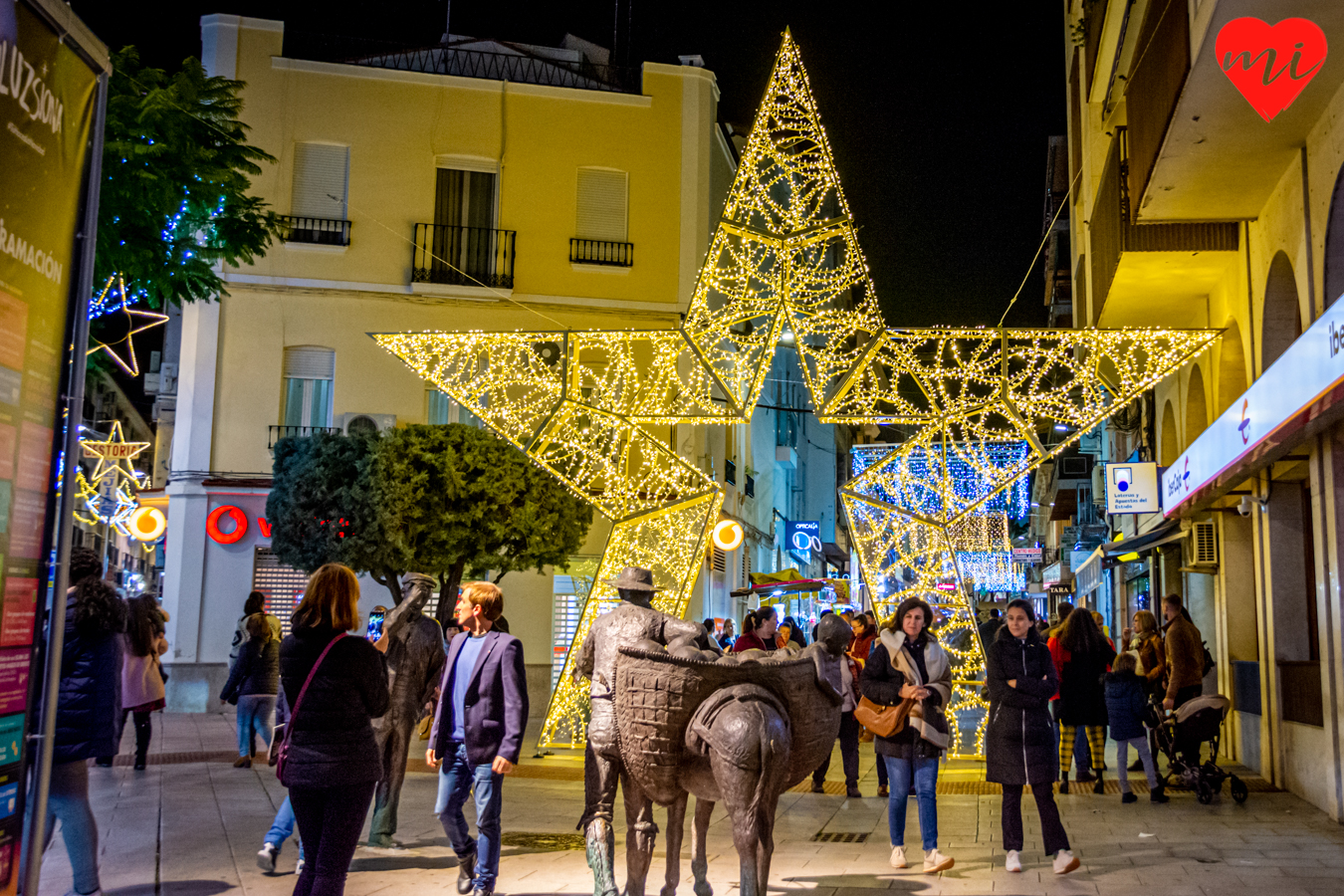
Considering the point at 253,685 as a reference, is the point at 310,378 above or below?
above

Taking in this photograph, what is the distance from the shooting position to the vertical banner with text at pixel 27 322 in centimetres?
362

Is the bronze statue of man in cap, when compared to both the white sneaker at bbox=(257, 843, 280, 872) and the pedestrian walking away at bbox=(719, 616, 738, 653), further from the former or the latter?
the pedestrian walking away at bbox=(719, 616, 738, 653)

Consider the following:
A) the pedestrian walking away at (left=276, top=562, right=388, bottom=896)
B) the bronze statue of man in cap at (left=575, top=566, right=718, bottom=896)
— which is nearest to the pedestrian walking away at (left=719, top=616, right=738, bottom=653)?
the bronze statue of man in cap at (left=575, top=566, right=718, bottom=896)

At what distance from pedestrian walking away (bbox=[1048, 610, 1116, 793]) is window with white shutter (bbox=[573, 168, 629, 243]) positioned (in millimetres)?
14695

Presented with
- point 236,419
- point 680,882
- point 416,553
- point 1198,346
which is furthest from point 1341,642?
point 236,419

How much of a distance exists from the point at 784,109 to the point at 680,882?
7.57 meters

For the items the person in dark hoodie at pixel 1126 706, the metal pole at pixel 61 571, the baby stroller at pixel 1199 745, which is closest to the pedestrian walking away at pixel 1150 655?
the person in dark hoodie at pixel 1126 706

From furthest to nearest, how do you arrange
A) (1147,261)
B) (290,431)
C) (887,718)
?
(290,431)
(1147,261)
(887,718)

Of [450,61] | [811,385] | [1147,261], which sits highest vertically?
[450,61]

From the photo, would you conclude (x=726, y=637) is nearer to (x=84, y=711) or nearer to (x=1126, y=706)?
(x=1126, y=706)

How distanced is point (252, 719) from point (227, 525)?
422 inches

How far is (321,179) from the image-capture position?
77.6ft

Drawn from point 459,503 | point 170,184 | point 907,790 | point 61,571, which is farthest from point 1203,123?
point 459,503

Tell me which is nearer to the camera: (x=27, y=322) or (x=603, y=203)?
(x=27, y=322)
